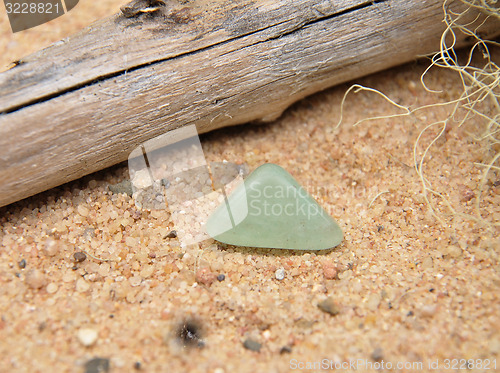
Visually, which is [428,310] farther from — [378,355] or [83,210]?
[83,210]

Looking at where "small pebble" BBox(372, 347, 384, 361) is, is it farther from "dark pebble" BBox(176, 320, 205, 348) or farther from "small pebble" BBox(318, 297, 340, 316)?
"dark pebble" BBox(176, 320, 205, 348)

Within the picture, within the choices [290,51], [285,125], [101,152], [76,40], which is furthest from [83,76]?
[285,125]

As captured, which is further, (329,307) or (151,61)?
(151,61)

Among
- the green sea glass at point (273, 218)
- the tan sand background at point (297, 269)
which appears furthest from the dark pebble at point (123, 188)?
the green sea glass at point (273, 218)

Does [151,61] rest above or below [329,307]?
above

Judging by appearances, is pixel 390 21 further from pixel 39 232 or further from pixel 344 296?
pixel 39 232

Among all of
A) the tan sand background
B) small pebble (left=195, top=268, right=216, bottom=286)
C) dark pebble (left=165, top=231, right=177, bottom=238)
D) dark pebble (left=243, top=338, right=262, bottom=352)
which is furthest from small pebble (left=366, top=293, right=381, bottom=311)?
dark pebble (left=165, top=231, right=177, bottom=238)

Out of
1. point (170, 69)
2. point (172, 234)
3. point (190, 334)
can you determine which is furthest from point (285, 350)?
point (170, 69)
